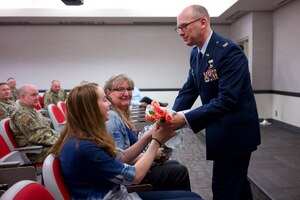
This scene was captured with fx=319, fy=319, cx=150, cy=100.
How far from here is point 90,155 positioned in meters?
1.30

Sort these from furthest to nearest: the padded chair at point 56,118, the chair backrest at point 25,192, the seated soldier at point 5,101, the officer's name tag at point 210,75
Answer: the seated soldier at point 5,101 < the padded chair at point 56,118 < the officer's name tag at point 210,75 < the chair backrest at point 25,192

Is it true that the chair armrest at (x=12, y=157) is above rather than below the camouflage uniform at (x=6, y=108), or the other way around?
below

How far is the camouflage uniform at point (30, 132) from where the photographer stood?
9.15ft

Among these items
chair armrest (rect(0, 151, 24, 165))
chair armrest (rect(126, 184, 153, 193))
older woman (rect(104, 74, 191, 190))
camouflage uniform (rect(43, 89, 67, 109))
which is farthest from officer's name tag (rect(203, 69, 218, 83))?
camouflage uniform (rect(43, 89, 67, 109))

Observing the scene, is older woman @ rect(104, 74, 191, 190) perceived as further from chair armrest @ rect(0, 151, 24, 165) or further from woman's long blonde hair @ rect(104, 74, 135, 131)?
chair armrest @ rect(0, 151, 24, 165)

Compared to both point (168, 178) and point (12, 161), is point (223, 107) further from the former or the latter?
point (12, 161)

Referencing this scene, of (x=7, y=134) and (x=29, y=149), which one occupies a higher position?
(x=7, y=134)

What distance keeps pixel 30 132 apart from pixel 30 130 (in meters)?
0.02

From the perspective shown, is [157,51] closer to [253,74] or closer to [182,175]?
[253,74]

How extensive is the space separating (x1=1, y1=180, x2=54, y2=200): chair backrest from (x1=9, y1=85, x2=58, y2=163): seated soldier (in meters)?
1.94

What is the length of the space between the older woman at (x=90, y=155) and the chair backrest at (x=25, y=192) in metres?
0.30

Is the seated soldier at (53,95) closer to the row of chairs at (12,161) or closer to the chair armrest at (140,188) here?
the row of chairs at (12,161)

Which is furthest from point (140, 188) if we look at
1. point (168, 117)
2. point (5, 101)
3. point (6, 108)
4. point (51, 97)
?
point (51, 97)

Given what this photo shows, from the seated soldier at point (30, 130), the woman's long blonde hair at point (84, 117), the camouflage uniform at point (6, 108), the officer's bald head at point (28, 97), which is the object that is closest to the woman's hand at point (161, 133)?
the woman's long blonde hair at point (84, 117)
